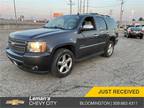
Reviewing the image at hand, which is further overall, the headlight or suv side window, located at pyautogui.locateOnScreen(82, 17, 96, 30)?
suv side window, located at pyautogui.locateOnScreen(82, 17, 96, 30)

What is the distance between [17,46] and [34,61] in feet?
2.45

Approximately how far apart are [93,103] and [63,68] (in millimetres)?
1744

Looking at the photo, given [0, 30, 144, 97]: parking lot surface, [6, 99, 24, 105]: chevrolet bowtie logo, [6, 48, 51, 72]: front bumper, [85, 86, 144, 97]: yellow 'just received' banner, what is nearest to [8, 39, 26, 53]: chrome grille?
[6, 48, 51, 72]: front bumper

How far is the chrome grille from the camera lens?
3971 mm

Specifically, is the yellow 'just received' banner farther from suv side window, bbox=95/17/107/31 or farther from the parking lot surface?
suv side window, bbox=95/17/107/31

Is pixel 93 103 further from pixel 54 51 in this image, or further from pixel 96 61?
pixel 96 61

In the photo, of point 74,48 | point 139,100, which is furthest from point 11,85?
point 139,100

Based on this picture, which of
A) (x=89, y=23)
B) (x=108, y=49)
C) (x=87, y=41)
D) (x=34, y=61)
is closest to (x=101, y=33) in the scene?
(x=89, y=23)

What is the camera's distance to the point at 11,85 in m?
3.96

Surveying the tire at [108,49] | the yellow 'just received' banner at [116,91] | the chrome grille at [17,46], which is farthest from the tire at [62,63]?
the tire at [108,49]

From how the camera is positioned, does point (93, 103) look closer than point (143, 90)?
Yes

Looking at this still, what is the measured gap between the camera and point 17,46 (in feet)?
13.6

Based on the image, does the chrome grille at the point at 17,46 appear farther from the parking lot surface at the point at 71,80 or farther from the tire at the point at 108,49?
the tire at the point at 108,49

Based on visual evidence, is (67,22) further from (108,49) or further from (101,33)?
(108,49)
